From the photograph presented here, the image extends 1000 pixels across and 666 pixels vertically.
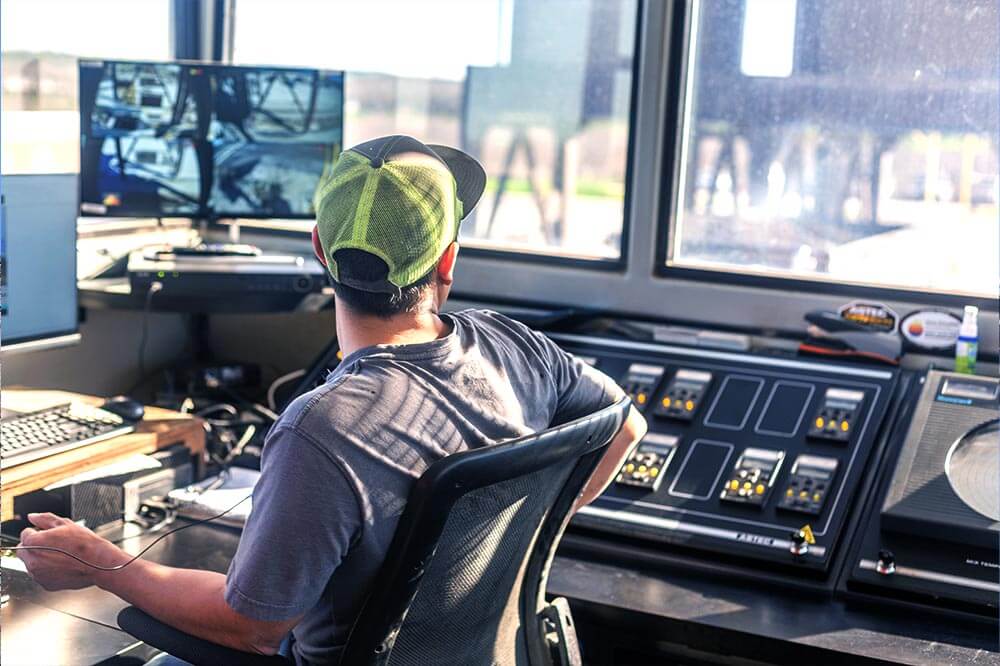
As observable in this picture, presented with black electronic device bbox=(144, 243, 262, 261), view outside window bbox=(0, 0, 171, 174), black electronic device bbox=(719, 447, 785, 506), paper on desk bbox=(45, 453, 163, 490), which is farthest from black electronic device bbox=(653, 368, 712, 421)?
view outside window bbox=(0, 0, 171, 174)

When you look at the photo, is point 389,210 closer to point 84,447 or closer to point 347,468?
point 347,468

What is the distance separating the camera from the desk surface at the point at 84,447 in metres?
1.86

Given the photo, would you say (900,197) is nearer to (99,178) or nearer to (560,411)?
(560,411)

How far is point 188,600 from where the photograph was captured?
1.28 metres

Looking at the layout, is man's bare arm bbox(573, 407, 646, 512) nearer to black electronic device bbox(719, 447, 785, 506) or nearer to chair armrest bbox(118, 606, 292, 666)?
black electronic device bbox(719, 447, 785, 506)

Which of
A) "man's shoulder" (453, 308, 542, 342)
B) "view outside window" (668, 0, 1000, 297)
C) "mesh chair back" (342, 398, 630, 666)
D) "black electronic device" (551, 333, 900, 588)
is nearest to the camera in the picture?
"mesh chair back" (342, 398, 630, 666)

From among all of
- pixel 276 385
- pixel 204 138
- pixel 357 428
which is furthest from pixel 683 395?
pixel 204 138

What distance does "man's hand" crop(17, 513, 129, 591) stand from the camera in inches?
54.3

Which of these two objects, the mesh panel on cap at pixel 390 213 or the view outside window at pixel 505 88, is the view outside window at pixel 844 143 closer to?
the view outside window at pixel 505 88

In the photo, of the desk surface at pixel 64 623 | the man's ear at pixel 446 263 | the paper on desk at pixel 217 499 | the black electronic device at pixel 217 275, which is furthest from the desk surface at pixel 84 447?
the man's ear at pixel 446 263

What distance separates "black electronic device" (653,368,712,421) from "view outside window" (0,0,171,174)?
146 cm

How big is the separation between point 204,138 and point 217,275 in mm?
346

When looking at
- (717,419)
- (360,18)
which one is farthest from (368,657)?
(360,18)

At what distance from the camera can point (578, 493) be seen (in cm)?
142
